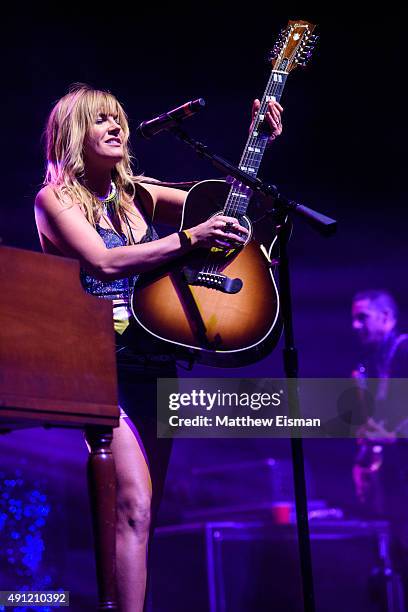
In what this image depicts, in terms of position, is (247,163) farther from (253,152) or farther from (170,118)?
(170,118)

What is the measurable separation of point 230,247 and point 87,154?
0.59 metres

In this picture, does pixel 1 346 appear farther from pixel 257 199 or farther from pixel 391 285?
pixel 391 285

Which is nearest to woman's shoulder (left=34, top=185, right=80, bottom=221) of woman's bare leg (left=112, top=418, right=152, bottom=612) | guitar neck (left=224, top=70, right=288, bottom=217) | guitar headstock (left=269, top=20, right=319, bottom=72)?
guitar neck (left=224, top=70, right=288, bottom=217)

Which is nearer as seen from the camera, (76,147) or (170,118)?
(170,118)

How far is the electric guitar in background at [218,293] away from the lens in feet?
9.08

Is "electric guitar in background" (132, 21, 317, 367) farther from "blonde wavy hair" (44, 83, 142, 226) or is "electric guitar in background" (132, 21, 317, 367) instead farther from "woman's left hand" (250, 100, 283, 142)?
"blonde wavy hair" (44, 83, 142, 226)

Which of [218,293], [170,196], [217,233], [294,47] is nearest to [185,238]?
[217,233]

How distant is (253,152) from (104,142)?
1.81 feet

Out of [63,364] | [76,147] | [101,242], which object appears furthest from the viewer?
[76,147]

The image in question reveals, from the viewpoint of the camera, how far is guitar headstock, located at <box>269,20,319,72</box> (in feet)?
10.6

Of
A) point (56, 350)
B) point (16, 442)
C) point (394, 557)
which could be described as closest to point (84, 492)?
point (16, 442)

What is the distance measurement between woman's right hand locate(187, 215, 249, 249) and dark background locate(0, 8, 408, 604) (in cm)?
253

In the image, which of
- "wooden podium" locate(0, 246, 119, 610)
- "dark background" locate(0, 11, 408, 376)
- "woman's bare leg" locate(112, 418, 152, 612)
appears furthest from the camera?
"dark background" locate(0, 11, 408, 376)

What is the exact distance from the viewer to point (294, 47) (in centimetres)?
326
